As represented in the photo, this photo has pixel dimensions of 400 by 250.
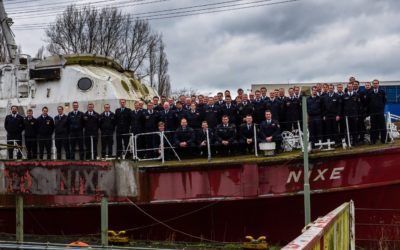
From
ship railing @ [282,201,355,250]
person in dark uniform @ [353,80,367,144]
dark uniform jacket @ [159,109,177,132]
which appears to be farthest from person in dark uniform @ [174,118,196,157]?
ship railing @ [282,201,355,250]

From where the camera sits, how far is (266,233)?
1141cm

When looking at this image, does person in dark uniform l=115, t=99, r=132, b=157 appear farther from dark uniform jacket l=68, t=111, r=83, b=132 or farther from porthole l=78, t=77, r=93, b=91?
porthole l=78, t=77, r=93, b=91

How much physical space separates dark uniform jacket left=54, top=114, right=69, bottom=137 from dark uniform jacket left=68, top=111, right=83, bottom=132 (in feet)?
0.43

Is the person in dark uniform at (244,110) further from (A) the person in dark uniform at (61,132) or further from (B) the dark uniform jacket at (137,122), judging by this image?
(A) the person in dark uniform at (61,132)

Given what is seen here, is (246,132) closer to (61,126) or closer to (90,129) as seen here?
(90,129)

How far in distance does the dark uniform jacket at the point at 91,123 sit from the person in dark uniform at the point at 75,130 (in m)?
0.14

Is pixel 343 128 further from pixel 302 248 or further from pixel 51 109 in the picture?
pixel 302 248

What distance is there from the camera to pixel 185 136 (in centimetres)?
1205

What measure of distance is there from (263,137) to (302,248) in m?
8.28

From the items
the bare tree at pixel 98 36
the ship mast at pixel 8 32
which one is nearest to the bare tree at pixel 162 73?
the bare tree at pixel 98 36

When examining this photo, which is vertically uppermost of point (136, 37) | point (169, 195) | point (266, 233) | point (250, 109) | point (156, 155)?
point (136, 37)

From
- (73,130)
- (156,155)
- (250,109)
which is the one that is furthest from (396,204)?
(73,130)

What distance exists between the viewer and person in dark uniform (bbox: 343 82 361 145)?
11562mm

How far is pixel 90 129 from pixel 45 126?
1204 mm
